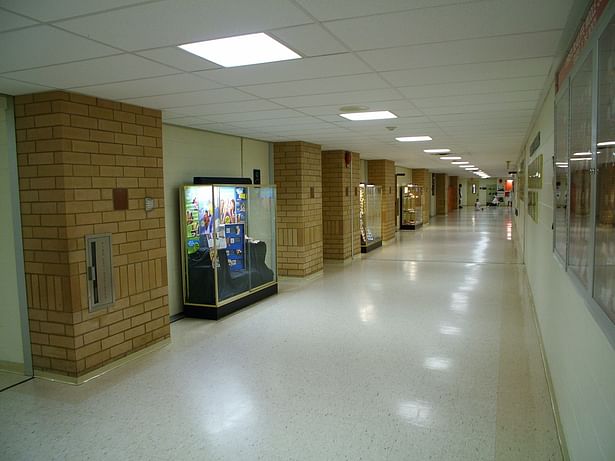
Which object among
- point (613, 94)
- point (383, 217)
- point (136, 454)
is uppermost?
point (613, 94)

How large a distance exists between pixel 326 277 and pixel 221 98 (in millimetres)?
4983

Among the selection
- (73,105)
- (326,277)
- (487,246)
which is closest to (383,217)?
(487,246)

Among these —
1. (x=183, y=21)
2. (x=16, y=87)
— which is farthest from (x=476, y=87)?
(x=16, y=87)

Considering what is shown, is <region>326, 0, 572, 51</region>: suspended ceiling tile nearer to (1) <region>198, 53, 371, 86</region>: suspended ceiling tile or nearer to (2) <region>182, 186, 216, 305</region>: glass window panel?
(1) <region>198, 53, 371, 86</region>: suspended ceiling tile

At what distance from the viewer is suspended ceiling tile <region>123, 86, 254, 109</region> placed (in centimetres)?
405

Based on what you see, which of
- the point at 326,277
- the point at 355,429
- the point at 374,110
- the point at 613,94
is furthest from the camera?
the point at 326,277

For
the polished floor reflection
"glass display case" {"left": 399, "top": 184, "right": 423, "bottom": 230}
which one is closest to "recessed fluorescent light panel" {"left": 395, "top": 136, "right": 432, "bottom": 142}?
the polished floor reflection

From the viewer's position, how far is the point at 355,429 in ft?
10.1

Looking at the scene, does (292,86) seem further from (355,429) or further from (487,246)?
(487,246)

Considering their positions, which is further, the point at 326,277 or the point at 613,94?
the point at 326,277

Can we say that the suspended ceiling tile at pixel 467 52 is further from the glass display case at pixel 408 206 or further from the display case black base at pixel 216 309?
the glass display case at pixel 408 206

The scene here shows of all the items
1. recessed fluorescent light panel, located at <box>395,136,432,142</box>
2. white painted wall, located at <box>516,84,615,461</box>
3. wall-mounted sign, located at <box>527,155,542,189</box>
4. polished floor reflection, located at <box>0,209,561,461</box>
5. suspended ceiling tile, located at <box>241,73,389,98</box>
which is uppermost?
recessed fluorescent light panel, located at <box>395,136,432,142</box>

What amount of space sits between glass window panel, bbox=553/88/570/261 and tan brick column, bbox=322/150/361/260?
6.99 meters

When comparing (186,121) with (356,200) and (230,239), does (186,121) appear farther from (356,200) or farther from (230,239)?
(356,200)
